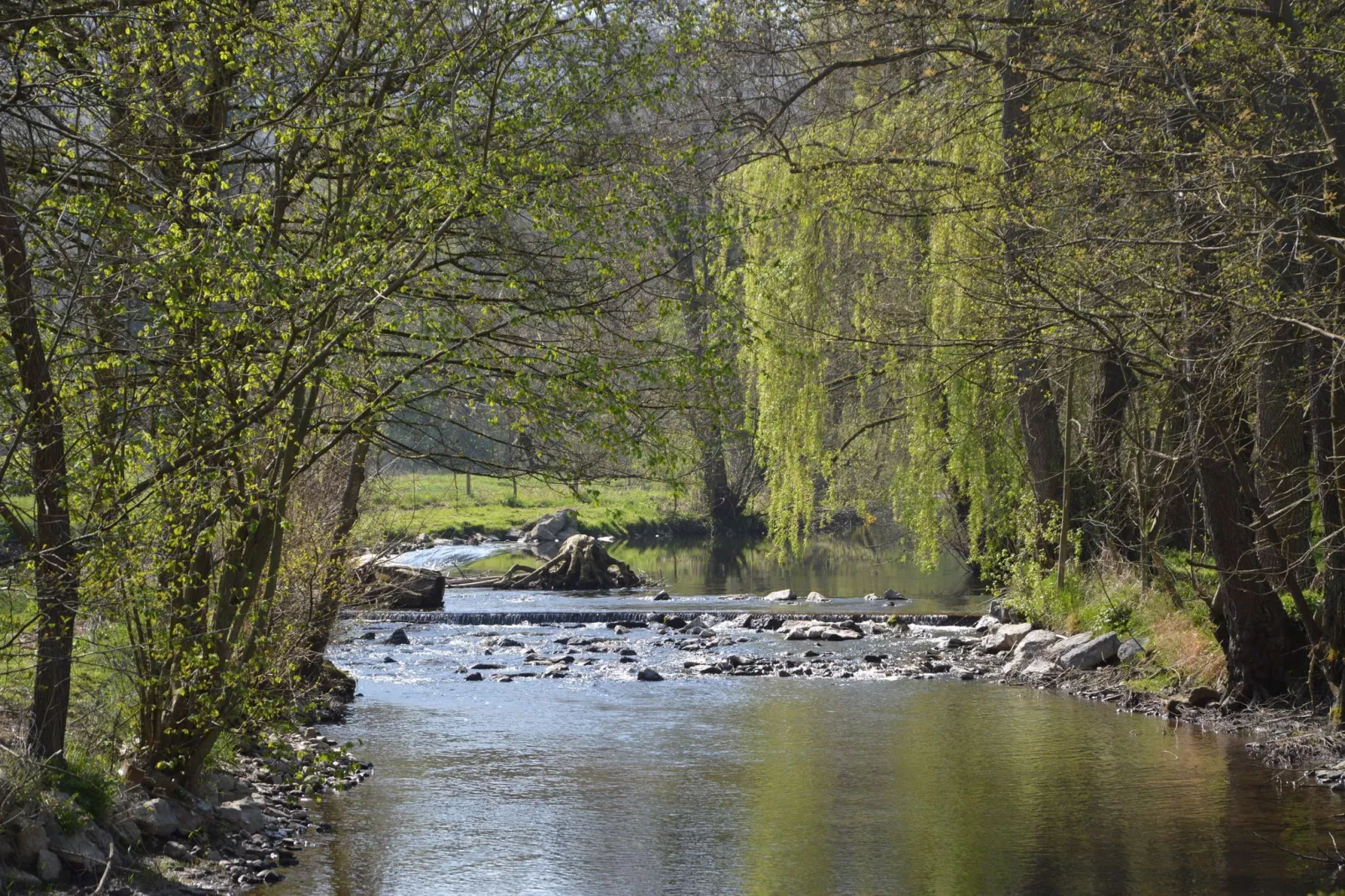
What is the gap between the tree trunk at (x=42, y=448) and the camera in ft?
19.2

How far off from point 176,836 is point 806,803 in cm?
445

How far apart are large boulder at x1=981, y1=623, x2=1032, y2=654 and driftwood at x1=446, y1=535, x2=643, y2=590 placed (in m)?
10.2

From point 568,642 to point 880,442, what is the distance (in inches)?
231

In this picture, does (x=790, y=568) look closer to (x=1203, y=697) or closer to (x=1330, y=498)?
(x=1203, y=697)

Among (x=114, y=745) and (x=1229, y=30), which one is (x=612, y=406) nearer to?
(x=114, y=745)

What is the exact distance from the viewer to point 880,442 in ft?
68.3

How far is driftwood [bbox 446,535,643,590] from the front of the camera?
26406 mm

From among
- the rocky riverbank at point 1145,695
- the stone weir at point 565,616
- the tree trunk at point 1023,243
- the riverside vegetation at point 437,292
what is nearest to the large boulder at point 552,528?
the stone weir at point 565,616

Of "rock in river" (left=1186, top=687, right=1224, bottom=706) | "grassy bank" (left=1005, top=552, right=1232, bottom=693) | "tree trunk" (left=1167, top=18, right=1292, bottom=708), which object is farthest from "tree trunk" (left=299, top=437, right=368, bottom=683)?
"rock in river" (left=1186, top=687, right=1224, bottom=706)

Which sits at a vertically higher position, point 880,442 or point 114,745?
point 880,442

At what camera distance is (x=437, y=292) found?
776 centimetres

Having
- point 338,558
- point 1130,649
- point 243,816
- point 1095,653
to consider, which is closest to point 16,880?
point 243,816

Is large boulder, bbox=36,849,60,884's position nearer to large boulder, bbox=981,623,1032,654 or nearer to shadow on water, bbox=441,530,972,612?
large boulder, bbox=981,623,1032,654

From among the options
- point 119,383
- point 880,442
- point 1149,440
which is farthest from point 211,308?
point 880,442
